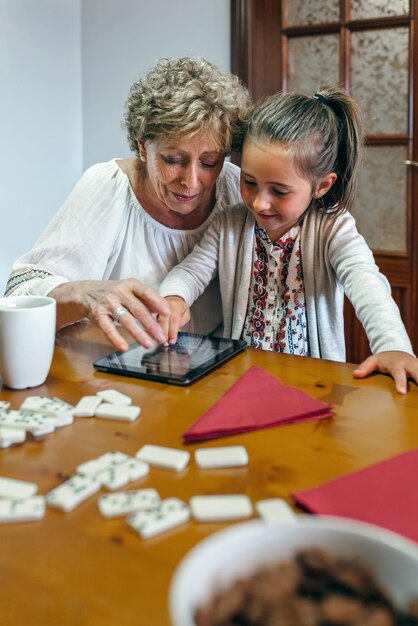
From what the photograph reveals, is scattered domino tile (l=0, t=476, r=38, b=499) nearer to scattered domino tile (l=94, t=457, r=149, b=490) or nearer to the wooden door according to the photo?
scattered domino tile (l=94, t=457, r=149, b=490)

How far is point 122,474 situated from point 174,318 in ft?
2.01

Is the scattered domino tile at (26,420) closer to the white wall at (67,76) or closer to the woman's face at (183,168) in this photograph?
the woman's face at (183,168)

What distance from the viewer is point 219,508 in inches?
25.3

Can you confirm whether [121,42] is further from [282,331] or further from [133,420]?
[133,420]

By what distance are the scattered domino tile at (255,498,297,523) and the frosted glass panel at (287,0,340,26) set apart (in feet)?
9.36

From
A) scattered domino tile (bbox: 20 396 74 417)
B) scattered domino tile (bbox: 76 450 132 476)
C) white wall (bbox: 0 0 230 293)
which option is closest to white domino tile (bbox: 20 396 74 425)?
scattered domino tile (bbox: 20 396 74 417)

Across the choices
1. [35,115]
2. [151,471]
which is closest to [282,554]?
[151,471]

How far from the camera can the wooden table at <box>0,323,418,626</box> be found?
528 millimetres

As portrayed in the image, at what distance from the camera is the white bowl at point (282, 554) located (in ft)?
1.21

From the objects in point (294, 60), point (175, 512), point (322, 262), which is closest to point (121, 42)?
point (294, 60)

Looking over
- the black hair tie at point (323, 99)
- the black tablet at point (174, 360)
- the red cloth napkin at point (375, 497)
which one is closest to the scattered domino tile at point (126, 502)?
the red cloth napkin at point (375, 497)

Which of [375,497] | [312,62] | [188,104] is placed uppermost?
[312,62]

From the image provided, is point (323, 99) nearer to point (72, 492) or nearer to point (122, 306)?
point (122, 306)

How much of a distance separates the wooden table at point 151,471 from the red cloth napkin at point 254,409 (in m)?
0.01
